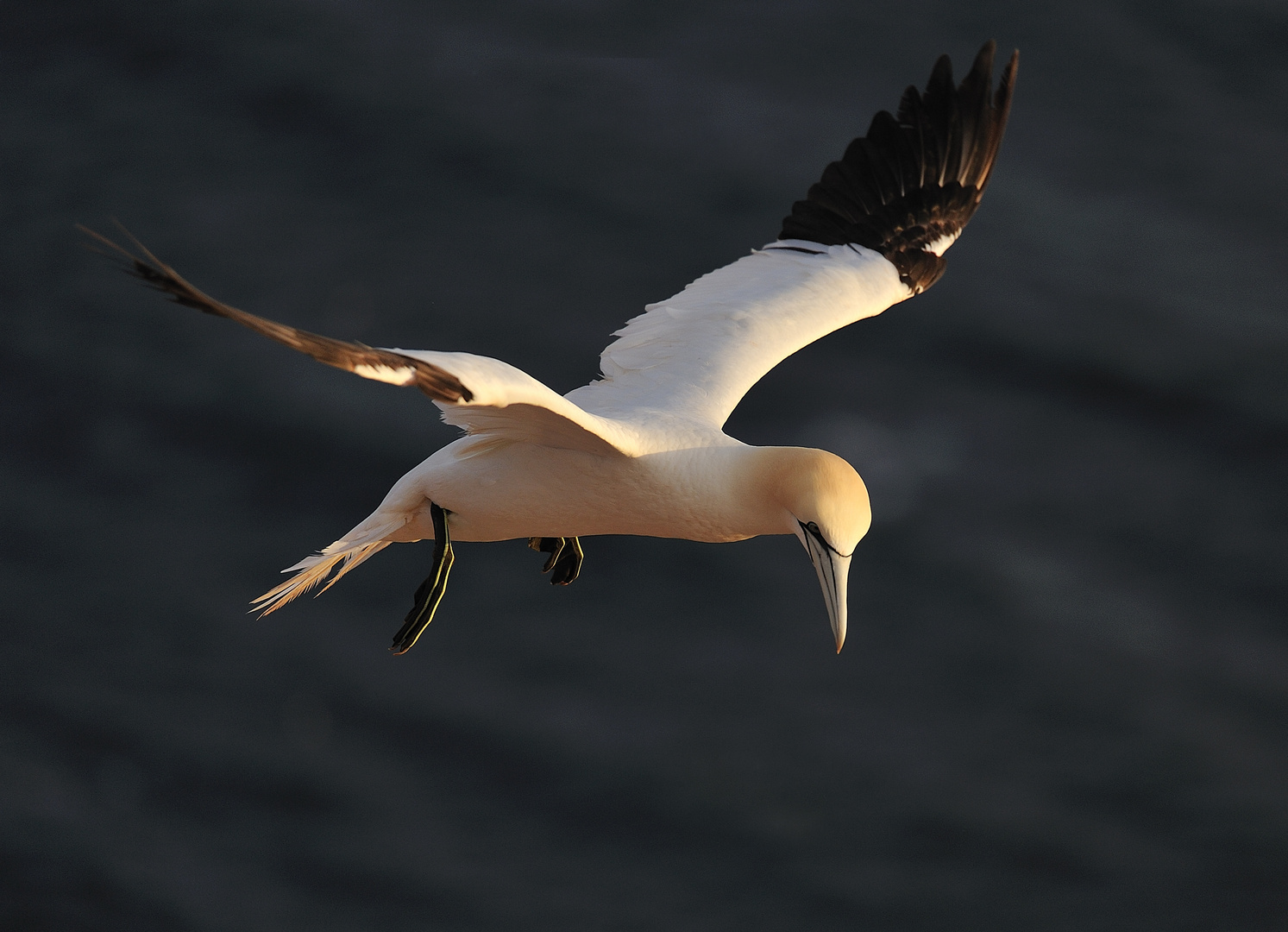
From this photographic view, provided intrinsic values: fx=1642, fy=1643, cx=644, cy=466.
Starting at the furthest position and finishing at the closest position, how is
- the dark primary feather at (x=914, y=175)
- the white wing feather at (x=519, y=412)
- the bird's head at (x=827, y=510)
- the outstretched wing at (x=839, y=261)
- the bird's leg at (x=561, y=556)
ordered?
the dark primary feather at (x=914, y=175) → the bird's leg at (x=561, y=556) → the outstretched wing at (x=839, y=261) → the bird's head at (x=827, y=510) → the white wing feather at (x=519, y=412)

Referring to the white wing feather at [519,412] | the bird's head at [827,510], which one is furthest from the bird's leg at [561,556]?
the bird's head at [827,510]

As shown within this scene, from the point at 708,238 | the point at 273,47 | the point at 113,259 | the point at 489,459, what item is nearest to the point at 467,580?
the point at 708,238

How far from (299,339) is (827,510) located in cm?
212

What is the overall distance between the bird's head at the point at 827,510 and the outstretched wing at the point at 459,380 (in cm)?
59

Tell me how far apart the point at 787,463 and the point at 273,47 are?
12360mm

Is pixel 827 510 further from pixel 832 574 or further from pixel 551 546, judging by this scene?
pixel 551 546

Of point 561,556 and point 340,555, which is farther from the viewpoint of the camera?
point 561,556

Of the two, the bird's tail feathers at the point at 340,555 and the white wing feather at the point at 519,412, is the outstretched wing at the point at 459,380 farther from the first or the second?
the bird's tail feathers at the point at 340,555

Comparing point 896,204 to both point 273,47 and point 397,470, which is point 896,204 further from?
point 273,47

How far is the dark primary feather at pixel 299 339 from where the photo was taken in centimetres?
375

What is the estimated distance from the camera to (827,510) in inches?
217

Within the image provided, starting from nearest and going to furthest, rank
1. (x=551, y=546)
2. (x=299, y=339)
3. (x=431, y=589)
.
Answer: (x=299, y=339)
(x=431, y=589)
(x=551, y=546)

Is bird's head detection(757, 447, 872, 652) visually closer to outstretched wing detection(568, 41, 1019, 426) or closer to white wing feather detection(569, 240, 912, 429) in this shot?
white wing feather detection(569, 240, 912, 429)

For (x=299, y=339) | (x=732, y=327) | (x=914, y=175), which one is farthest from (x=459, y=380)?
(x=914, y=175)
